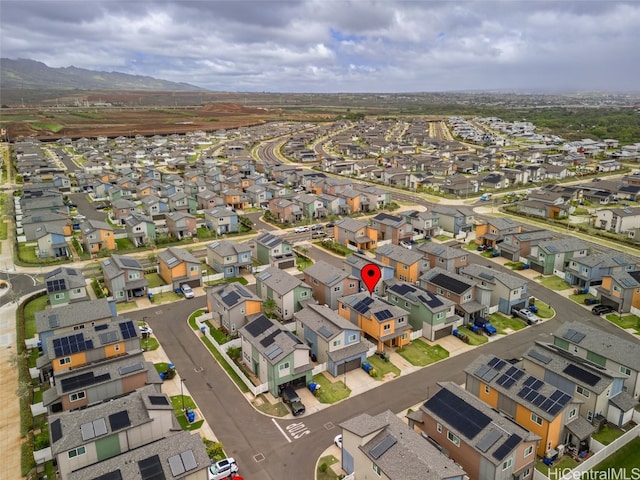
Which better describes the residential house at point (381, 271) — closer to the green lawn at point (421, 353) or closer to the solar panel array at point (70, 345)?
the green lawn at point (421, 353)

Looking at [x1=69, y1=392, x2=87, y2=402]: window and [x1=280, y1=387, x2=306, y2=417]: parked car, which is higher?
[x1=69, y1=392, x2=87, y2=402]: window

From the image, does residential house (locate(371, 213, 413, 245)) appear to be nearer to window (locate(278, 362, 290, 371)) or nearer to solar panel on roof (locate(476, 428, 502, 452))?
window (locate(278, 362, 290, 371))

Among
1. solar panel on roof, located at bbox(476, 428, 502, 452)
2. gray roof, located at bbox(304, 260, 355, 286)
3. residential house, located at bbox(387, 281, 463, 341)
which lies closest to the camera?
solar panel on roof, located at bbox(476, 428, 502, 452)

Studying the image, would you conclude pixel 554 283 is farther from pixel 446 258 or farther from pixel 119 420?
pixel 119 420

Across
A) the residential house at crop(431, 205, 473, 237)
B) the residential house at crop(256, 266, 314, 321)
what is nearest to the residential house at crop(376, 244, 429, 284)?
the residential house at crop(256, 266, 314, 321)

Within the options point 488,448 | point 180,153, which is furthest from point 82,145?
point 488,448

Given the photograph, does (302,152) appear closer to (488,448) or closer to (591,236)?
(591,236)

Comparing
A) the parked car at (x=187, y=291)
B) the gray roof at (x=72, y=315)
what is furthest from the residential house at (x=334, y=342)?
the gray roof at (x=72, y=315)
